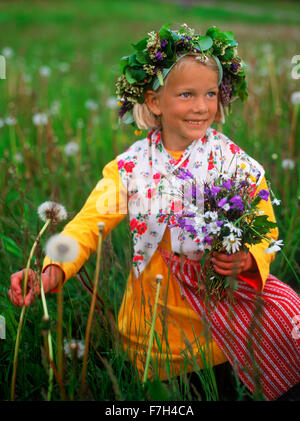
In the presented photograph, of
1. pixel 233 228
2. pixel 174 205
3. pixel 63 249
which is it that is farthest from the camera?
pixel 174 205

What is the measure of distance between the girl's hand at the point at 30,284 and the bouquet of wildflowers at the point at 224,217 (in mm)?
427

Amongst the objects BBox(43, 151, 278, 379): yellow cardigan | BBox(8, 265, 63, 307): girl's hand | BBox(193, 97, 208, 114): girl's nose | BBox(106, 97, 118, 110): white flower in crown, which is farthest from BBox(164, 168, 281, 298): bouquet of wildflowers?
BBox(106, 97, 118, 110): white flower in crown

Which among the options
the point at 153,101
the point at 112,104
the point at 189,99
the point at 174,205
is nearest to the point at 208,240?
the point at 174,205

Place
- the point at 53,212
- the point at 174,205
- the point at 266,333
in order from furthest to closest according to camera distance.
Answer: the point at 174,205 < the point at 266,333 < the point at 53,212

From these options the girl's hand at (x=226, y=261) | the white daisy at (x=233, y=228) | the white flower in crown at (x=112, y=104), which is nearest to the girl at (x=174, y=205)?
the girl's hand at (x=226, y=261)

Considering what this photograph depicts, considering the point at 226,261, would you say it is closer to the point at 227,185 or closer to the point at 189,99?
the point at 227,185

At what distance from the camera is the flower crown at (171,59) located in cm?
152

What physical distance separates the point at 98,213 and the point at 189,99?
0.52 metres

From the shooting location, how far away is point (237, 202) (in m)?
1.23

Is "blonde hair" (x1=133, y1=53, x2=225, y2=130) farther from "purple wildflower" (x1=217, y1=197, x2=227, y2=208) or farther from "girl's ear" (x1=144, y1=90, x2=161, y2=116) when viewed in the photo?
"purple wildflower" (x1=217, y1=197, x2=227, y2=208)

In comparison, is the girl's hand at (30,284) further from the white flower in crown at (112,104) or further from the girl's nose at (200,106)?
the white flower in crown at (112,104)

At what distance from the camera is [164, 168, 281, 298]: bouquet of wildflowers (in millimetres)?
1237
